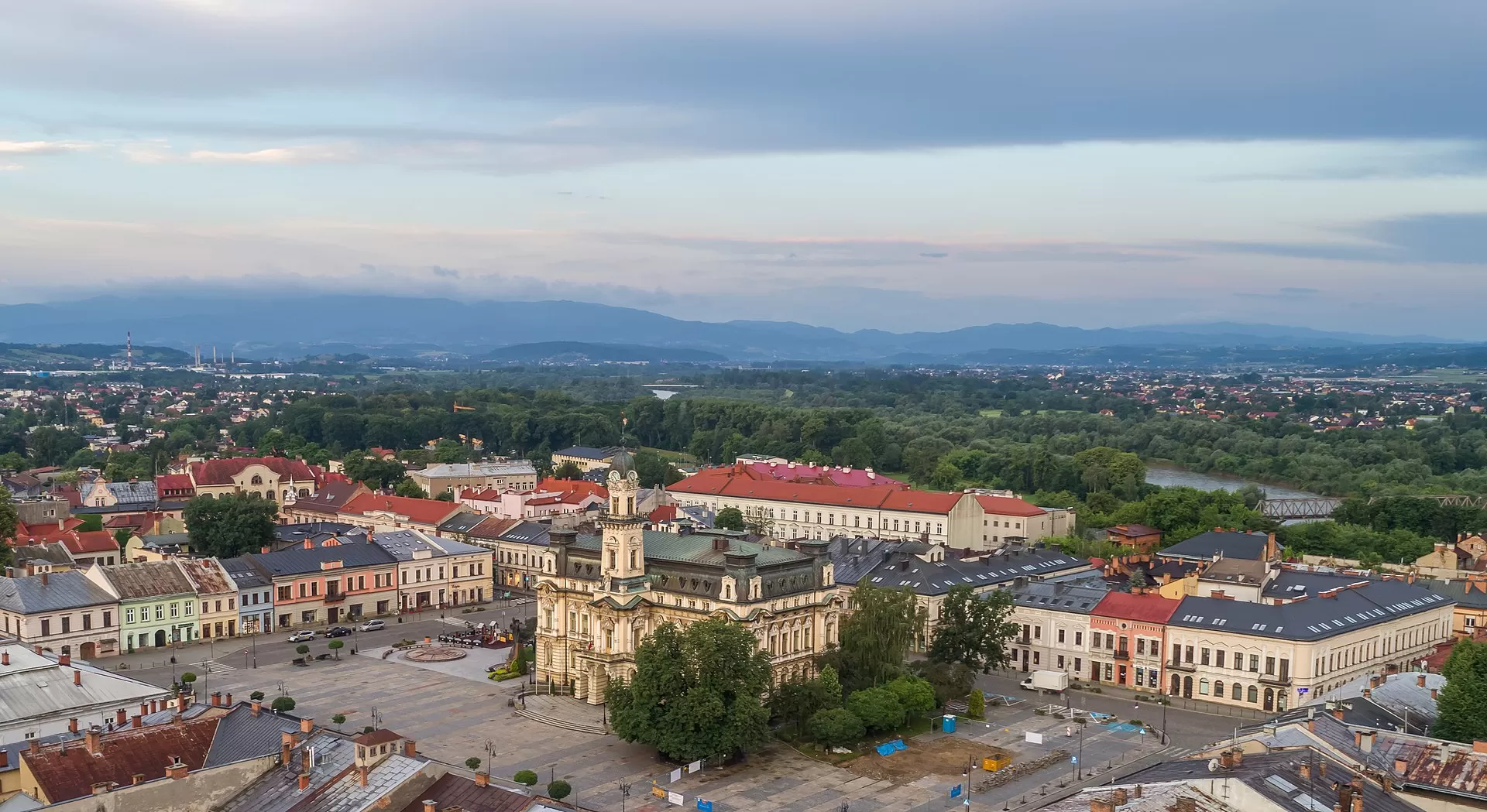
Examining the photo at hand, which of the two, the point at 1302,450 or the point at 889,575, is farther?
the point at 1302,450

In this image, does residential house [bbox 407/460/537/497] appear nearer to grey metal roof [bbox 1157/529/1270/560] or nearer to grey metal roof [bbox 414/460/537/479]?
grey metal roof [bbox 414/460/537/479]

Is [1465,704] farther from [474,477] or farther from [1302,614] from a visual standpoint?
[474,477]

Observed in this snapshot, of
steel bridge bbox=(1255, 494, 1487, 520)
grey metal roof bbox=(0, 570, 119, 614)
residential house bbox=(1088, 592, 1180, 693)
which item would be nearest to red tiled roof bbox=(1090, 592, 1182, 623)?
residential house bbox=(1088, 592, 1180, 693)

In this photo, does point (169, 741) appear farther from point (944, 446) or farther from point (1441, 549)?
point (944, 446)

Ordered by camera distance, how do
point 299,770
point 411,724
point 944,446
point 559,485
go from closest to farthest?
point 299,770 < point 411,724 < point 559,485 < point 944,446

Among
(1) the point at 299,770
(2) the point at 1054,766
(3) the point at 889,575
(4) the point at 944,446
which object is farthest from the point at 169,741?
(4) the point at 944,446

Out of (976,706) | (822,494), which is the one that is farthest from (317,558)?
(822,494)

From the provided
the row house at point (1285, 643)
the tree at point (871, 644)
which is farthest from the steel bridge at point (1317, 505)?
the tree at point (871, 644)

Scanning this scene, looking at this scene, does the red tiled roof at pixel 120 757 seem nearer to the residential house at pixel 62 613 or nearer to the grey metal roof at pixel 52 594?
the residential house at pixel 62 613
